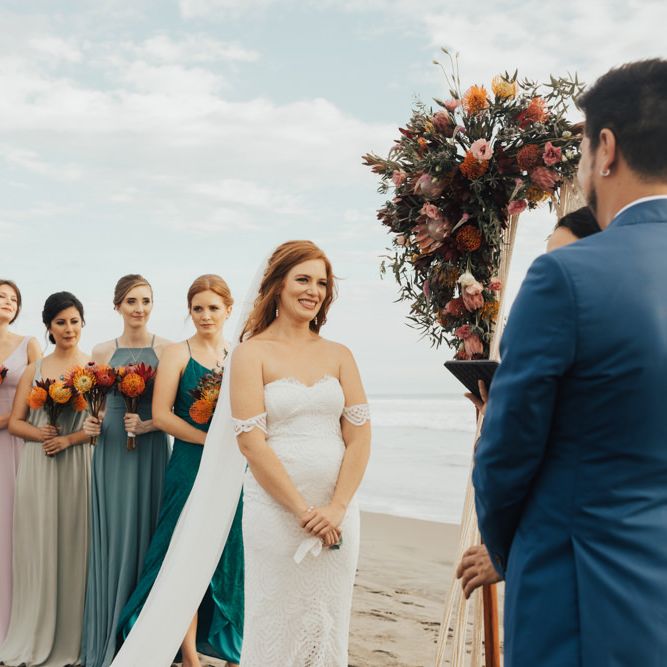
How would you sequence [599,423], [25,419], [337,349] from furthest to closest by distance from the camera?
[25,419] → [337,349] → [599,423]

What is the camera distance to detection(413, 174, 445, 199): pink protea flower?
3.76 meters

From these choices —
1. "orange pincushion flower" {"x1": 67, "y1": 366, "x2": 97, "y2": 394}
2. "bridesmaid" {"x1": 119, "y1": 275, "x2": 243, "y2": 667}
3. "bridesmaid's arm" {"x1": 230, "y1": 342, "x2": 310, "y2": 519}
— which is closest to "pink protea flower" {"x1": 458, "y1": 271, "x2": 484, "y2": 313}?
"bridesmaid's arm" {"x1": 230, "y1": 342, "x2": 310, "y2": 519}

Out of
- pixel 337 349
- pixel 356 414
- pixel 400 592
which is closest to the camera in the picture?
pixel 356 414

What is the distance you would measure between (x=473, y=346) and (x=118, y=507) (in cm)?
292

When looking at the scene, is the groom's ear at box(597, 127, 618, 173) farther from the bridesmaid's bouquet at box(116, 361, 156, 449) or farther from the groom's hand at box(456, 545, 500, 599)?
the bridesmaid's bouquet at box(116, 361, 156, 449)

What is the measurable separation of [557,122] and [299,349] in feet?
A: 5.02

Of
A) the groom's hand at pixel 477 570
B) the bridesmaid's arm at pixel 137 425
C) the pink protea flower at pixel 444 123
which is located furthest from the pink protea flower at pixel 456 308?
the bridesmaid's arm at pixel 137 425

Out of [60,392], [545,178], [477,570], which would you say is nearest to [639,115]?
[477,570]

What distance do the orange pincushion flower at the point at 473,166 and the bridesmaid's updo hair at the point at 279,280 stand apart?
860 mm

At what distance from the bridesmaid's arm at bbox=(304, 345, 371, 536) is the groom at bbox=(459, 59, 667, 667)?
A: 197cm

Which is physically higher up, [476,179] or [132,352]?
[476,179]

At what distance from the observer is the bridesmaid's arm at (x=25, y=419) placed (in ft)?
19.8

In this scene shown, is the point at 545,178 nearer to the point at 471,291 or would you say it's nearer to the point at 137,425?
the point at 471,291

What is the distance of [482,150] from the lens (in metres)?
3.71
